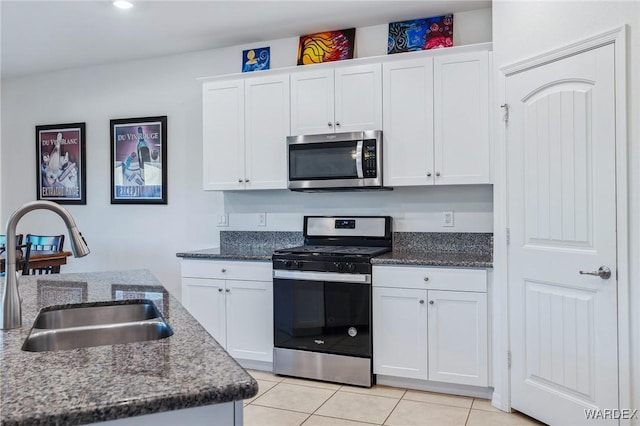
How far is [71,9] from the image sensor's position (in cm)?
351

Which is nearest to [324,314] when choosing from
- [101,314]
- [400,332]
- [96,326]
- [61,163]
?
[400,332]

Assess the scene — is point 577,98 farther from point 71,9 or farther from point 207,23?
point 71,9

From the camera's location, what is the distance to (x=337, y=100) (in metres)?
3.59

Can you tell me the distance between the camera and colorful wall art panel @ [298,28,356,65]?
382cm

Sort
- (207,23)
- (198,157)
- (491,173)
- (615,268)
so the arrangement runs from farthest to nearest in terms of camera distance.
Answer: (198,157)
(207,23)
(491,173)
(615,268)

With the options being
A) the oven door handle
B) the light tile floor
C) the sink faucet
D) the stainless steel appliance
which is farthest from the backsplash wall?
the sink faucet

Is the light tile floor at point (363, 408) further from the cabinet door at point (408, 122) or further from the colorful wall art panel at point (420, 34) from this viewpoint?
the colorful wall art panel at point (420, 34)

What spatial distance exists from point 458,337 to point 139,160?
3.33 m

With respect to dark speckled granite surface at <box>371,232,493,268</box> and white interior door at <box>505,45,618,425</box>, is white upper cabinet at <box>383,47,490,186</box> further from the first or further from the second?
dark speckled granite surface at <box>371,232,493,268</box>

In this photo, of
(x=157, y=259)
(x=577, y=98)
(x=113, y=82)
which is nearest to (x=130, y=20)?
(x=113, y=82)

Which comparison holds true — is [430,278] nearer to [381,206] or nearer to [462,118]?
[381,206]

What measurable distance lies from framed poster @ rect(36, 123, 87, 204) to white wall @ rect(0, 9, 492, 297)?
3.5 inches

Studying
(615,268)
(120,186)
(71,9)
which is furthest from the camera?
(120,186)

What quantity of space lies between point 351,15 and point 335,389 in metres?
2.69
